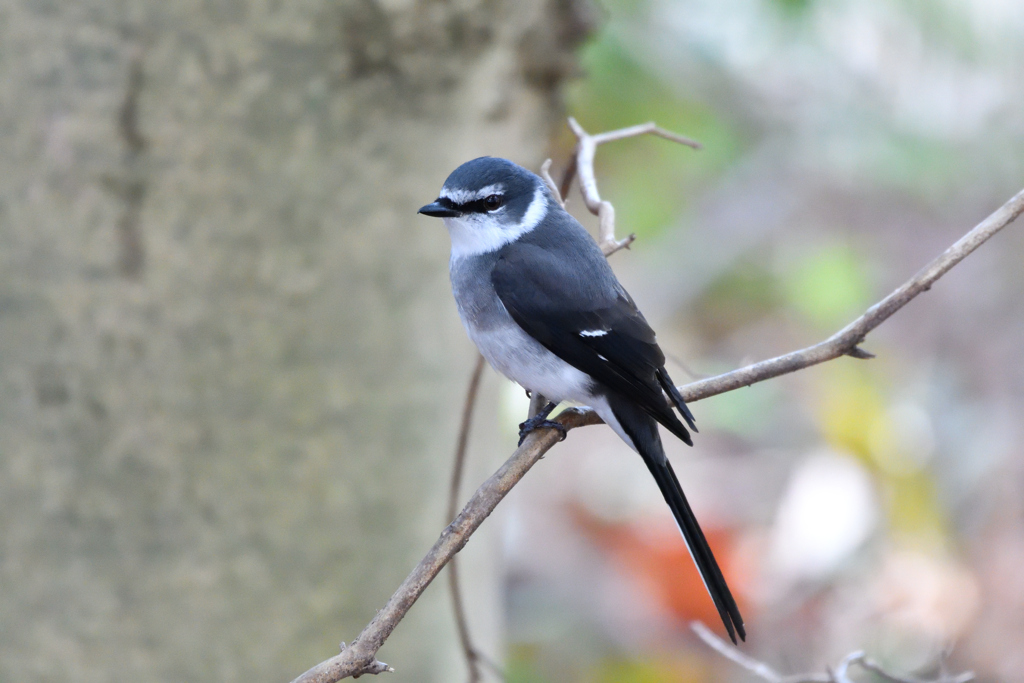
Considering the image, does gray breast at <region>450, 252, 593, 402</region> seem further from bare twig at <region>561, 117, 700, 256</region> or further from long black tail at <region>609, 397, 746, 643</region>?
bare twig at <region>561, 117, 700, 256</region>

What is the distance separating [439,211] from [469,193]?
79 mm

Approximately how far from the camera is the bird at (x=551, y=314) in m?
1.67

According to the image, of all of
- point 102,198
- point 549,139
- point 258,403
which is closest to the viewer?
point 102,198

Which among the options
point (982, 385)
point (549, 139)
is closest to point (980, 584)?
point (982, 385)

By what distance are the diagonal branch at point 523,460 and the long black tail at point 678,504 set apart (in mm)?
197

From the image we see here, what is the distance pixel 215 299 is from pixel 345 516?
0.57m

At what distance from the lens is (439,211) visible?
1.76 m

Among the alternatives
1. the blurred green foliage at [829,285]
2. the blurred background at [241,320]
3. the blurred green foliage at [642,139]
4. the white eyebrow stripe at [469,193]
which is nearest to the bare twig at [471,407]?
the white eyebrow stripe at [469,193]

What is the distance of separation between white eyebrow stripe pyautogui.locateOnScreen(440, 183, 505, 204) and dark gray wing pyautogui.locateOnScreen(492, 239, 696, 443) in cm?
12

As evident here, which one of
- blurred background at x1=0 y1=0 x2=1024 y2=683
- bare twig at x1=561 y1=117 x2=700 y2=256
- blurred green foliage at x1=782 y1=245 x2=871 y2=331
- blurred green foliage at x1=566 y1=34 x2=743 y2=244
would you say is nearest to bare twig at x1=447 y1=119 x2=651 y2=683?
bare twig at x1=561 y1=117 x2=700 y2=256

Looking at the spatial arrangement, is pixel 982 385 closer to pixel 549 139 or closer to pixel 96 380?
pixel 549 139

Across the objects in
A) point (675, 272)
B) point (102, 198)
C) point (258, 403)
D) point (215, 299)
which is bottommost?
point (675, 272)

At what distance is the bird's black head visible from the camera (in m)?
1.79

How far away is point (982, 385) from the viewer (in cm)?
490
